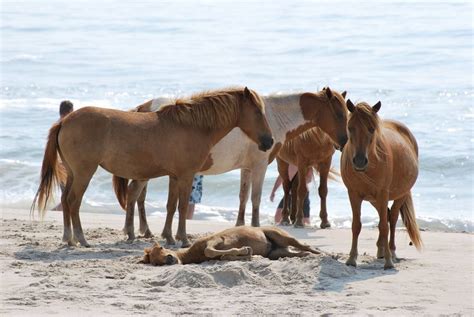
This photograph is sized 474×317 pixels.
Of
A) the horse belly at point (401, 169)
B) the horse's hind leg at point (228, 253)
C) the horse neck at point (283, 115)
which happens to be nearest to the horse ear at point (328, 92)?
the horse neck at point (283, 115)

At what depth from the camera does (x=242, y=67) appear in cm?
3234

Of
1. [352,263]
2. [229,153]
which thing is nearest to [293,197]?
[229,153]

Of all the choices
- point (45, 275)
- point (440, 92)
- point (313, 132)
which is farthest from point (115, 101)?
point (45, 275)

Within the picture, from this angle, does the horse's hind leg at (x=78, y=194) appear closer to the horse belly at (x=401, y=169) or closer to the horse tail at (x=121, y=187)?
the horse tail at (x=121, y=187)

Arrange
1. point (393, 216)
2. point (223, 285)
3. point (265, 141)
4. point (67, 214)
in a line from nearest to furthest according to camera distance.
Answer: point (223, 285) → point (393, 216) → point (67, 214) → point (265, 141)

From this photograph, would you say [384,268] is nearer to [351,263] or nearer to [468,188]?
[351,263]

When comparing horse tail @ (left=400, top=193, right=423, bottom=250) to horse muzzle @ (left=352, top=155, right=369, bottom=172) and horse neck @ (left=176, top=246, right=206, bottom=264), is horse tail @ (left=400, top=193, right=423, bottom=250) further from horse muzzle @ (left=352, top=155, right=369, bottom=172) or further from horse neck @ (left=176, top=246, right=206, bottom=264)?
horse neck @ (left=176, top=246, right=206, bottom=264)

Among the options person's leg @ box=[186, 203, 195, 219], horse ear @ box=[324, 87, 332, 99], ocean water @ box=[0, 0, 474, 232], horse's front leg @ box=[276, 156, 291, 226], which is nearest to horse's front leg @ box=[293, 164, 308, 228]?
horse's front leg @ box=[276, 156, 291, 226]

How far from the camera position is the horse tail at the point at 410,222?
945cm

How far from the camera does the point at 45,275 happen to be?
8.00m

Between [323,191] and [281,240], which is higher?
[323,191]

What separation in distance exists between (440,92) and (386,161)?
61.8ft

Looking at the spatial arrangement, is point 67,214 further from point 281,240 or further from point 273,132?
point 273,132

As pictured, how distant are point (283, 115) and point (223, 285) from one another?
149 inches
